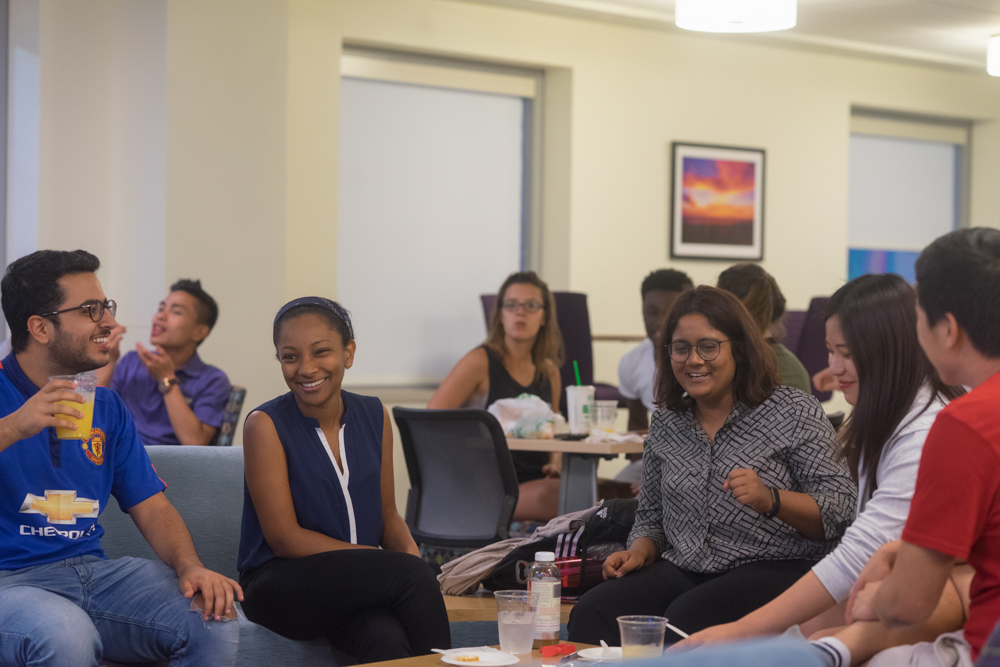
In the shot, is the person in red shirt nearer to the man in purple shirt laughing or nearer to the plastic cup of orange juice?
the plastic cup of orange juice

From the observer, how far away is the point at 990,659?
1.06m

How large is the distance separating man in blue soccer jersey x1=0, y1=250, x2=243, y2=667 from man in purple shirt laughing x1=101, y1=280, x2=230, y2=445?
4.97ft

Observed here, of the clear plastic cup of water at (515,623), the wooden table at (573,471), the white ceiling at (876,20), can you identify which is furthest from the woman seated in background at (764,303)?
the white ceiling at (876,20)

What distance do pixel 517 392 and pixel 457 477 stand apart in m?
0.57

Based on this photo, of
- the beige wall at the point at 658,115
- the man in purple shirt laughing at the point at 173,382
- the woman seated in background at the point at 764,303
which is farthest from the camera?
the beige wall at the point at 658,115

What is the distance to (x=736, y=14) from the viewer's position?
470 centimetres

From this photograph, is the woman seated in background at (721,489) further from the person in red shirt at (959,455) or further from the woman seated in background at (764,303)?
the woman seated in background at (764,303)

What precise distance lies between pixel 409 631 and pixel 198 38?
3378 millimetres

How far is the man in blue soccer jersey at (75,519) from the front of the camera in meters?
1.99

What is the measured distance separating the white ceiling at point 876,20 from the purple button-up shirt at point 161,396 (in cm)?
275

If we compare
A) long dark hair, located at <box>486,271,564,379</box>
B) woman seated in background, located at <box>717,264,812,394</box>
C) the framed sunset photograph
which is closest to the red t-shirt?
woman seated in background, located at <box>717,264,812,394</box>

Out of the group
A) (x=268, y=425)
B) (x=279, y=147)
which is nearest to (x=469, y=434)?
(x=268, y=425)

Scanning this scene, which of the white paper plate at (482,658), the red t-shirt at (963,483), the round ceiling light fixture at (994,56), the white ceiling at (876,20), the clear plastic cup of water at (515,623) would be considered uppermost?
the white ceiling at (876,20)

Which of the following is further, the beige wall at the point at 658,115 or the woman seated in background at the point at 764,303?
the beige wall at the point at 658,115
